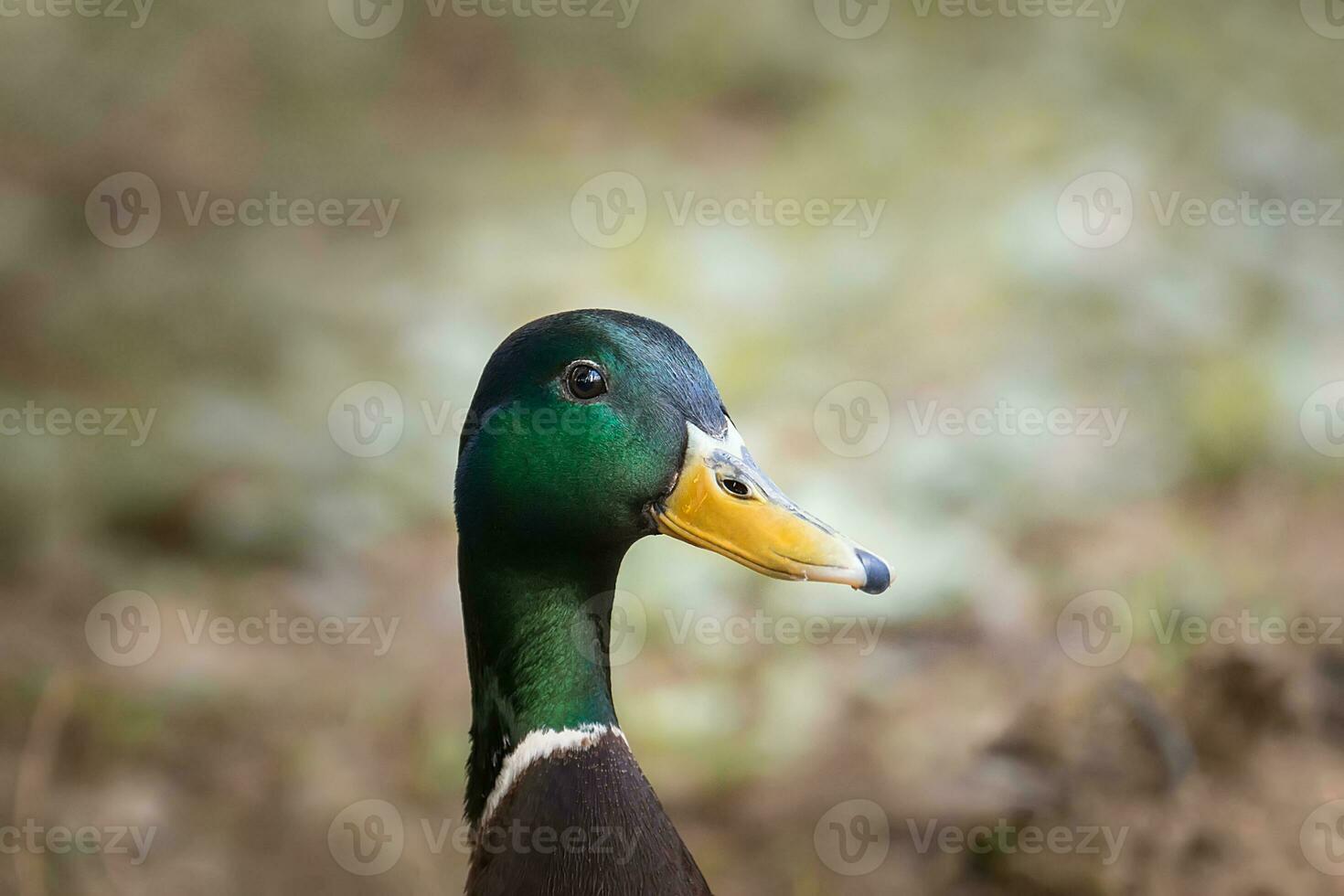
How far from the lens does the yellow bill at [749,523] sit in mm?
1870

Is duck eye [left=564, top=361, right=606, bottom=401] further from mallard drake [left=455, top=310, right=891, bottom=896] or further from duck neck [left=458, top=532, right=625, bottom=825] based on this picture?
duck neck [left=458, top=532, right=625, bottom=825]

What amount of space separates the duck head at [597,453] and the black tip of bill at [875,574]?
148 mm

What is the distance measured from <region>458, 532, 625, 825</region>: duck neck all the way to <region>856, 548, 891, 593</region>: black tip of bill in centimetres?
40

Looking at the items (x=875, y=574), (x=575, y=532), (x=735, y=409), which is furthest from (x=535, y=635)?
(x=735, y=409)

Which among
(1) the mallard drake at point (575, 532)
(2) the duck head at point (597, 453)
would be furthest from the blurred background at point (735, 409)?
(2) the duck head at point (597, 453)

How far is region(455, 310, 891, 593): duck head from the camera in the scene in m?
1.98

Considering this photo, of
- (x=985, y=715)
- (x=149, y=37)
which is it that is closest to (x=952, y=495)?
(x=985, y=715)

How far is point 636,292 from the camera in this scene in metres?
4.41

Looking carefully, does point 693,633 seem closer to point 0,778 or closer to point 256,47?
point 0,778

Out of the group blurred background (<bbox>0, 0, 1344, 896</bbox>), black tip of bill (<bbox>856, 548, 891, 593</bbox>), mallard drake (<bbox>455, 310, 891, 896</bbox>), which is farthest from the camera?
blurred background (<bbox>0, 0, 1344, 896</bbox>)

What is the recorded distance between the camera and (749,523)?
1941 millimetres

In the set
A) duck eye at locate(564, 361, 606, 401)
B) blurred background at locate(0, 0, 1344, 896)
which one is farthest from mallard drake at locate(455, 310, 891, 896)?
blurred background at locate(0, 0, 1344, 896)

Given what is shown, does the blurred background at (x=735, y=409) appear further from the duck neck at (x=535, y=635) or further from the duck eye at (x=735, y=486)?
the duck eye at (x=735, y=486)

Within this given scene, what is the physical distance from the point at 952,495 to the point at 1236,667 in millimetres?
905
